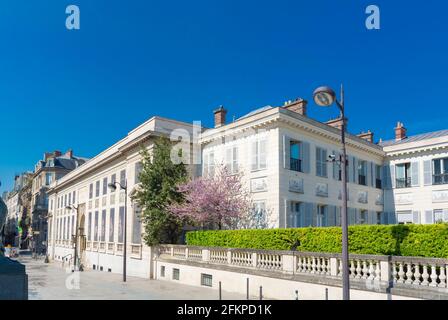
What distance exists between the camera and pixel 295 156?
2334 cm

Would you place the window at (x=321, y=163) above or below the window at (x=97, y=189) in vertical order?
above

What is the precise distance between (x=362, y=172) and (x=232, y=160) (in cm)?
945

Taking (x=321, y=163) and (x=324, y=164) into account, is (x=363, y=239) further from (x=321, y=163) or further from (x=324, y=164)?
(x=324, y=164)

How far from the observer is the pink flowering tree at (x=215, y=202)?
2217 centimetres

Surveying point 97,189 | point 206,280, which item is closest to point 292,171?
point 206,280

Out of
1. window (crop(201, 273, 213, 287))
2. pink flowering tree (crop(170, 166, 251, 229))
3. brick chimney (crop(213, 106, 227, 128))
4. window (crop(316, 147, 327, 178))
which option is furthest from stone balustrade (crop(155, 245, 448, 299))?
brick chimney (crop(213, 106, 227, 128))

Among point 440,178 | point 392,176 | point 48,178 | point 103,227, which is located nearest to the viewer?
point 440,178

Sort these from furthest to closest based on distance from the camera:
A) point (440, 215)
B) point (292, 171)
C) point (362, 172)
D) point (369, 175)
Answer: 1. point (369, 175)
2. point (362, 172)
3. point (440, 215)
4. point (292, 171)

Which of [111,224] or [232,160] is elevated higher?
[232,160]

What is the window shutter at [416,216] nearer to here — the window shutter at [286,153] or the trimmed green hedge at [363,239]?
the window shutter at [286,153]

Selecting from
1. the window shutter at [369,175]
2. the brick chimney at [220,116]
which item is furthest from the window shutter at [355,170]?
the brick chimney at [220,116]

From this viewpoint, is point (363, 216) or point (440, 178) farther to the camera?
point (363, 216)

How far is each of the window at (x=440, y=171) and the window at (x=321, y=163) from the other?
25.2 ft
